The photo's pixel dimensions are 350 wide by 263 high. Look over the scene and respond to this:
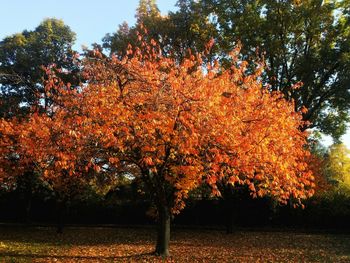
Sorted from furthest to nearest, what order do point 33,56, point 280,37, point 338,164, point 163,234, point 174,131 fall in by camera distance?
point 338,164 < point 33,56 < point 280,37 < point 163,234 < point 174,131

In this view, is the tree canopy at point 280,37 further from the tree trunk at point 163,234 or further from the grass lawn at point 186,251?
the tree trunk at point 163,234

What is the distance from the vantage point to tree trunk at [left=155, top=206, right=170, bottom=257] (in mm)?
14859

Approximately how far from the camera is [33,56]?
101 ft

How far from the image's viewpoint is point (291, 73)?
2783 cm

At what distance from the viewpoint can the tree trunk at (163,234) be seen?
48.8ft

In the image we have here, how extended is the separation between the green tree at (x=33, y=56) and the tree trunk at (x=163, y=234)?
1792 centimetres

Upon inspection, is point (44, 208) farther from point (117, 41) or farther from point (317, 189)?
point (317, 189)

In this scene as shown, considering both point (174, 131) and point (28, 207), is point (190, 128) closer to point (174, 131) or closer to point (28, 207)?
point (174, 131)

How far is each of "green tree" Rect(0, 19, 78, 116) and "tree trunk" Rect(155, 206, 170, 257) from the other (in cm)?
1792

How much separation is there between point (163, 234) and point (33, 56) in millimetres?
21558

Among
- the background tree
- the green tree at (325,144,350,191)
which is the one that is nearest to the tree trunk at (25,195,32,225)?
the background tree

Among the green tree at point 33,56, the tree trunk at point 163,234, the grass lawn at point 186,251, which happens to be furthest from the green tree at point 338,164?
the tree trunk at point 163,234

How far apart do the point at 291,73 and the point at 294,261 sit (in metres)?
16.9

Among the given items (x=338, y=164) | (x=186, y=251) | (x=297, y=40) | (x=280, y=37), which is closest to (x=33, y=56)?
(x=280, y=37)
